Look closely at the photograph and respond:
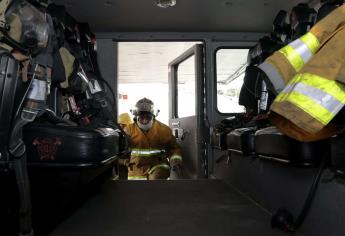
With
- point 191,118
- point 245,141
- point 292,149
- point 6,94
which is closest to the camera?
point 6,94

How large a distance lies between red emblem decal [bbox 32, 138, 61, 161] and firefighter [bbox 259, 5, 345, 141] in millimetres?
998

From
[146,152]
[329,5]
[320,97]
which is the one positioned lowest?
[146,152]

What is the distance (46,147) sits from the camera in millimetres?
1592

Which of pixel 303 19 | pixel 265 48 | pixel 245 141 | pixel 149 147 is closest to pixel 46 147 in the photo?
pixel 245 141

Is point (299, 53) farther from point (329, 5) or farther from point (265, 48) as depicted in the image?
point (265, 48)

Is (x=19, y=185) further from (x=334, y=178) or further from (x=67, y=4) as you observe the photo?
(x=67, y=4)

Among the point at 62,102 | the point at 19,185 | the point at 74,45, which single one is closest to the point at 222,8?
the point at 74,45

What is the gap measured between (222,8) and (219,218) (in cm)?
196

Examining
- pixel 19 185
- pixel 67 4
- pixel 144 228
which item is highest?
pixel 67 4

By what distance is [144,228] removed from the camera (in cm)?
181

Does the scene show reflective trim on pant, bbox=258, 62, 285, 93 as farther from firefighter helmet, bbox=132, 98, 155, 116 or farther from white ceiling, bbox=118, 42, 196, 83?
white ceiling, bbox=118, 42, 196, 83

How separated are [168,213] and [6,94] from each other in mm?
1159

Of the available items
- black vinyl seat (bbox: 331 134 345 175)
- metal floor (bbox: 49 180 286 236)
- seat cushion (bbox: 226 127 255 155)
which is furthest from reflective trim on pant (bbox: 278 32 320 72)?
seat cushion (bbox: 226 127 255 155)

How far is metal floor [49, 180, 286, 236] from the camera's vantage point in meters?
1.76
